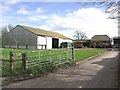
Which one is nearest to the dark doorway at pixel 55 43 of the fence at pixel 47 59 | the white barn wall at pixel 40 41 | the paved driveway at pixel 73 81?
the white barn wall at pixel 40 41

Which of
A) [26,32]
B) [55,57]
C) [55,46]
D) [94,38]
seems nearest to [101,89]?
[55,57]

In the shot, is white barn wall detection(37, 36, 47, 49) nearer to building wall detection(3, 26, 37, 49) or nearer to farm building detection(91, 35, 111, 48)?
building wall detection(3, 26, 37, 49)

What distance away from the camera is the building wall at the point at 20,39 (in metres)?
58.6

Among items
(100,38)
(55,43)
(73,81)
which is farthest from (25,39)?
(73,81)

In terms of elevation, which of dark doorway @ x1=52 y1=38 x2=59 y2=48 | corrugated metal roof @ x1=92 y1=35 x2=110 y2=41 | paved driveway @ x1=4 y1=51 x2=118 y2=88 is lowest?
paved driveway @ x1=4 y1=51 x2=118 y2=88

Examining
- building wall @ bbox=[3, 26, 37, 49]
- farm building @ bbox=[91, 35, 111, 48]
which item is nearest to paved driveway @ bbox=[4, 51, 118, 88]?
building wall @ bbox=[3, 26, 37, 49]

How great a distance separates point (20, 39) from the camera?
6062 cm

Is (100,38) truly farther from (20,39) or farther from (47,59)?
(47,59)

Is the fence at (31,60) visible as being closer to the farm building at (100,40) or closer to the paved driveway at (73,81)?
the paved driveway at (73,81)

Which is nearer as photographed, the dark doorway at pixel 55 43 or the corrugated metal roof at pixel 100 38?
the dark doorway at pixel 55 43

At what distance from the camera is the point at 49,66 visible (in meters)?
17.4

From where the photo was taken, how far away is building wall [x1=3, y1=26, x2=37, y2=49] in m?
58.6

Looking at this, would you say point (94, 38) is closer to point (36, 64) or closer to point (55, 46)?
point (55, 46)

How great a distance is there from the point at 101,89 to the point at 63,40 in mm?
66220
